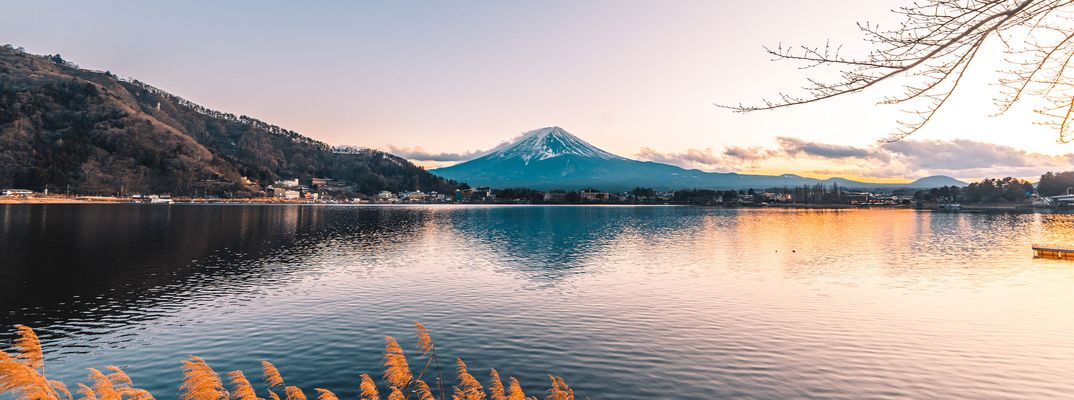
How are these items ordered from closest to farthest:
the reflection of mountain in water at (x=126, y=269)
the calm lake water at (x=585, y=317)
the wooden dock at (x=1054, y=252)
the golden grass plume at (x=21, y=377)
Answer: the golden grass plume at (x=21, y=377) → the calm lake water at (x=585, y=317) → the reflection of mountain in water at (x=126, y=269) → the wooden dock at (x=1054, y=252)

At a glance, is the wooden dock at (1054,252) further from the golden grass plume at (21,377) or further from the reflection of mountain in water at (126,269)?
the golden grass plume at (21,377)

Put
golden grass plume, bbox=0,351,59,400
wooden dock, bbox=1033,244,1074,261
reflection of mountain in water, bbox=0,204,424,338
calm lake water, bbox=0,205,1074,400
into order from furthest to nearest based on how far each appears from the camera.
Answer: wooden dock, bbox=1033,244,1074,261, reflection of mountain in water, bbox=0,204,424,338, calm lake water, bbox=0,205,1074,400, golden grass plume, bbox=0,351,59,400

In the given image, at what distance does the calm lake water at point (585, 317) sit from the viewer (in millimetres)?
17688

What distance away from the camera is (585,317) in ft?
87.9

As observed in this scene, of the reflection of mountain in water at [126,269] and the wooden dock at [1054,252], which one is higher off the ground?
the wooden dock at [1054,252]

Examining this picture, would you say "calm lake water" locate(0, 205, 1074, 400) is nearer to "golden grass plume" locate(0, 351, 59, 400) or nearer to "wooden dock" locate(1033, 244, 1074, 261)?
"wooden dock" locate(1033, 244, 1074, 261)

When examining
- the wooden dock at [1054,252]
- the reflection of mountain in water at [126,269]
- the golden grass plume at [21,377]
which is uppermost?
the golden grass plume at [21,377]

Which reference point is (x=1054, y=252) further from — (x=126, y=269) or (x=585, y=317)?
(x=126, y=269)

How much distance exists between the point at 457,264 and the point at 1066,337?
39263 mm

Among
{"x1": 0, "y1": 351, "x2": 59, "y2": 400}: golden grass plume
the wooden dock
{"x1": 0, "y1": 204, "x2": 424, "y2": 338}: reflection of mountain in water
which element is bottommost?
{"x1": 0, "y1": 204, "x2": 424, "y2": 338}: reflection of mountain in water

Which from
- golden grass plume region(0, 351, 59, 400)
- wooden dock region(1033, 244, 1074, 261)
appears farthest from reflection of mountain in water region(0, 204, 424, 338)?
wooden dock region(1033, 244, 1074, 261)

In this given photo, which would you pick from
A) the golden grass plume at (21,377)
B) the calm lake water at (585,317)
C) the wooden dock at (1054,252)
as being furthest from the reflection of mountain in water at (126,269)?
the wooden dock at (1054,252)

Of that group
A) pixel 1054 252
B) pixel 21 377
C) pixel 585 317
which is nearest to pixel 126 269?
pixel 585 317

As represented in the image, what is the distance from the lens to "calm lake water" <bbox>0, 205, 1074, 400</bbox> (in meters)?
17.7
